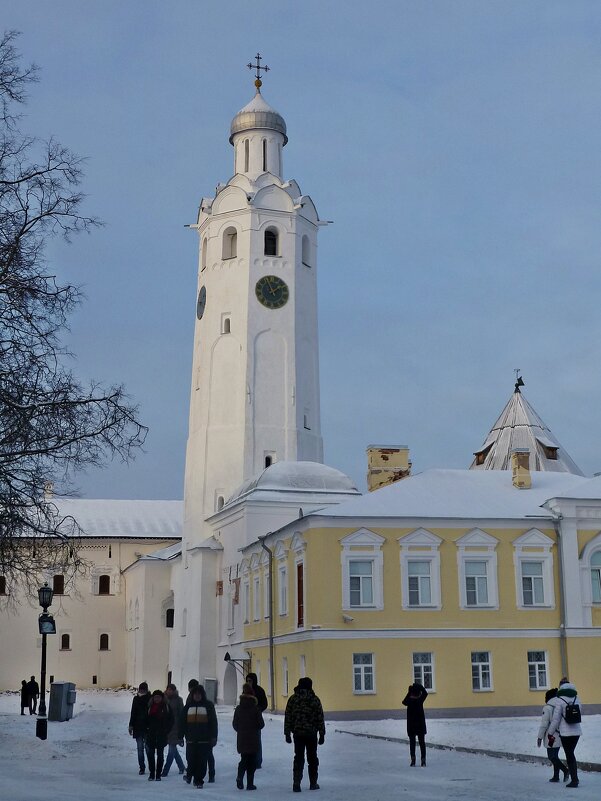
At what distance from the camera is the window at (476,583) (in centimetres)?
3578

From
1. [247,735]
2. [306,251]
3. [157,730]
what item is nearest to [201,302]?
[306,251]

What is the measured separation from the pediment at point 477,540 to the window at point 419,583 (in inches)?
52.2

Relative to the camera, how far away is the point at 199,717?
53.0 ft

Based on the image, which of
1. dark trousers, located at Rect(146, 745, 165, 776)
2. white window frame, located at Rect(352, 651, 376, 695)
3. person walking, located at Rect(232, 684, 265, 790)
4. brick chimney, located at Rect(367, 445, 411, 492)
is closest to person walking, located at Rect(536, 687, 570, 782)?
person walking, located at Rect(232, 684, 265, 790)

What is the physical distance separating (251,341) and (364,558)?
770 inches

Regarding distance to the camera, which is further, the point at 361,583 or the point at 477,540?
the point at 477,540

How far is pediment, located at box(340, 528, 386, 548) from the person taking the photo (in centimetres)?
3519

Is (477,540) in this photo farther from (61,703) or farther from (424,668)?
(61,703)

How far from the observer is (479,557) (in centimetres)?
3609

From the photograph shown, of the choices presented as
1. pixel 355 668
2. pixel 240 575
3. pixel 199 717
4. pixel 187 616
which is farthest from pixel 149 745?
pixel 187 616

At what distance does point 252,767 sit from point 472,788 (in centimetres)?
287

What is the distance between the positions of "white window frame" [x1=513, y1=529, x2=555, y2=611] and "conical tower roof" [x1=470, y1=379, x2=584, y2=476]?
18.6m

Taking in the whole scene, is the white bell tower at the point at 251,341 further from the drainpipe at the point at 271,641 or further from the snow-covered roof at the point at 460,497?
the snow-covered roof at the point at 460,497

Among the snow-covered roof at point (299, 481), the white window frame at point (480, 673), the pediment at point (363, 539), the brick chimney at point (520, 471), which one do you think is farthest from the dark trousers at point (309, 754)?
the snow-covered roof at point (299, 481)
